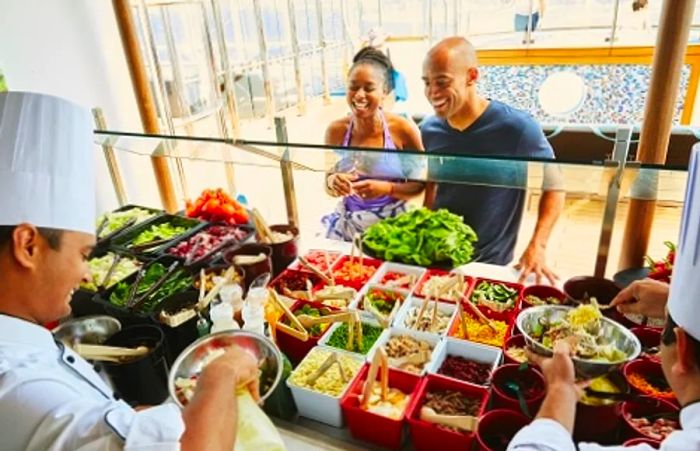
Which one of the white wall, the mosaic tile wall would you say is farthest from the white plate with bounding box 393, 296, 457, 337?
the mosaic tile wall

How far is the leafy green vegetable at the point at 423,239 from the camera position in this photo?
1.96 m

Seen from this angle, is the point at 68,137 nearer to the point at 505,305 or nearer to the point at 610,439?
the point at 505,305

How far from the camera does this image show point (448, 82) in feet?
7.82

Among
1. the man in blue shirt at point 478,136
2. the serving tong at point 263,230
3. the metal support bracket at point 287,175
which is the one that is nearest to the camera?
the metal support bracket at point 287,175

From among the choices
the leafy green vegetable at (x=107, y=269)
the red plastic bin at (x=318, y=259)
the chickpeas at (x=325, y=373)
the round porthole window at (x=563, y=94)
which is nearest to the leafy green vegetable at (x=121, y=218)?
the leafy green vegetable at (x=107, y=269)

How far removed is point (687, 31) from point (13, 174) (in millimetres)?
1903

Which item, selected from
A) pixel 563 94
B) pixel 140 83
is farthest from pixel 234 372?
pixel 563 94

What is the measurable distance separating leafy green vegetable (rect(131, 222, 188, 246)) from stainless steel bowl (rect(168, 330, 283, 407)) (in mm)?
1009

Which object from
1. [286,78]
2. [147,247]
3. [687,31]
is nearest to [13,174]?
[147,247]

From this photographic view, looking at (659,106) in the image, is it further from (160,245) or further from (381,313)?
(160,245)

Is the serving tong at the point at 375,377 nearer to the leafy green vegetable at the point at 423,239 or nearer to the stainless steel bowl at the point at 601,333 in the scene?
the stainless steel bowl at the point at 601,333

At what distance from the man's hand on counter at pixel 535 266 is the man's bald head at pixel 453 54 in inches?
38.6

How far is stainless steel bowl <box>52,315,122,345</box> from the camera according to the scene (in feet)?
5.00

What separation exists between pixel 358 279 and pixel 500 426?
88 cm
